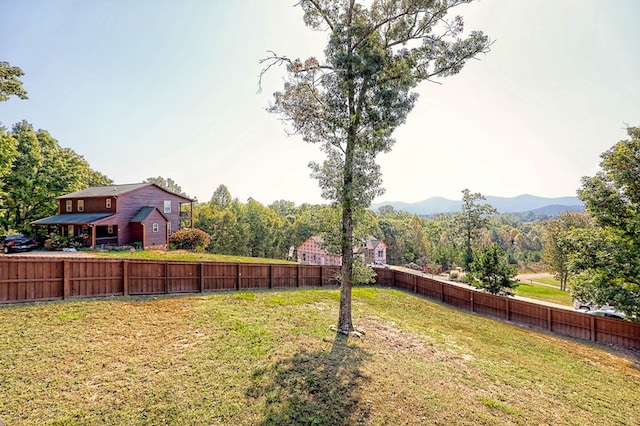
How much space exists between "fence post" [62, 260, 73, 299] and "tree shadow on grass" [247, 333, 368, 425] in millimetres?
7523

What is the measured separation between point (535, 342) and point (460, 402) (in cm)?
857

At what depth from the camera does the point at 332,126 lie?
9469 mm

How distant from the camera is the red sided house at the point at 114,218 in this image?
79.6ft

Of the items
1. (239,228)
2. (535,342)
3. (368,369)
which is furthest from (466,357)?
(239,228)

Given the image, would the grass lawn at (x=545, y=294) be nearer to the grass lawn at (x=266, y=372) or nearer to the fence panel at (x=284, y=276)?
the grass lawn at (x=266, y=372)

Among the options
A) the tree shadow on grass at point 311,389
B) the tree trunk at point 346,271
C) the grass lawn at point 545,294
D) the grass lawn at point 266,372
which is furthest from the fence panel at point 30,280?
the grass lawn at point 545,294

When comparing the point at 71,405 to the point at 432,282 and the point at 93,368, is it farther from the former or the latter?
the point at 432,282

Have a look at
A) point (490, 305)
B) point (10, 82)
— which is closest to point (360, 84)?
point (490, 305)

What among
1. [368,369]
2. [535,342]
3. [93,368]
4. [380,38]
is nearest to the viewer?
[93,368]

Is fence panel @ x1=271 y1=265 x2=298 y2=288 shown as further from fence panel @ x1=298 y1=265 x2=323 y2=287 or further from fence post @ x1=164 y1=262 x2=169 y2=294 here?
fence post @ x1=164 y1=262 x2=169 y2=294

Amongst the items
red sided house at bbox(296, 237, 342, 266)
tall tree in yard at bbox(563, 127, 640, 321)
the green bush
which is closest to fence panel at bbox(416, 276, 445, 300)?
tall tree in yard at bbox(563, 127, 640, 321)

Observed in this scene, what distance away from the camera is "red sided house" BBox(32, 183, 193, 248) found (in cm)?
2427

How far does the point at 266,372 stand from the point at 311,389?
1022 millimetres

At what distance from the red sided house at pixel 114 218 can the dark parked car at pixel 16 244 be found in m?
2.00
